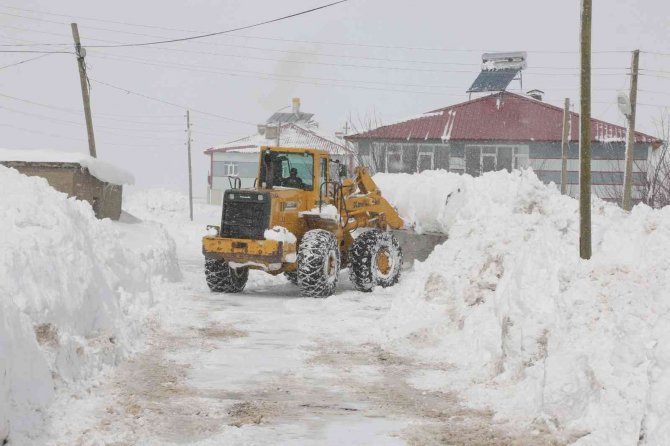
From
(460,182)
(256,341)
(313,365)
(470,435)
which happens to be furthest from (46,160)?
(470,435)

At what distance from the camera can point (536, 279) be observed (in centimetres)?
923

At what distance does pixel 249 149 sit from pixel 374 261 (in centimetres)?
5151

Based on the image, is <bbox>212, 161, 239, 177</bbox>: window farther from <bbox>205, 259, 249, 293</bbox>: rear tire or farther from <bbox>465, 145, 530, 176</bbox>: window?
<bbox>205, 259, 249, 293</bbox>: rear tire

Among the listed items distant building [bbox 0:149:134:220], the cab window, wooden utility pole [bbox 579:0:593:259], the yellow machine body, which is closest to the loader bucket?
the yellow machine body

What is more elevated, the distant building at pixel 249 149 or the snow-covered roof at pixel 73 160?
the distant building at pixel 249 149

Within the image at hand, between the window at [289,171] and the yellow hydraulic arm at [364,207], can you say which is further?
the yellow hydraulic arm at [364,207]

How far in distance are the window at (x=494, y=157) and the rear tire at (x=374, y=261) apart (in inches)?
1107

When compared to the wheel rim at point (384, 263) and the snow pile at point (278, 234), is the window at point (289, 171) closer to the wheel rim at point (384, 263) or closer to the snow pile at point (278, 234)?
the snow pile at point (278, 234)

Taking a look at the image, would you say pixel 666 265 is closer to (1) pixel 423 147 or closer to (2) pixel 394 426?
(2) pixel 394 426

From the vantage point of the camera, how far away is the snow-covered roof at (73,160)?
21.6 metres

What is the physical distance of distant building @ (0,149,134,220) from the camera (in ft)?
69.8

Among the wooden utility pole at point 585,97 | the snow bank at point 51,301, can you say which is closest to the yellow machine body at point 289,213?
the snow bank at point 51,301

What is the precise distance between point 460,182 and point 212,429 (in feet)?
47.0

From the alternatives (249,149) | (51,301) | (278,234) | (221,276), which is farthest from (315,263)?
(249,149)
